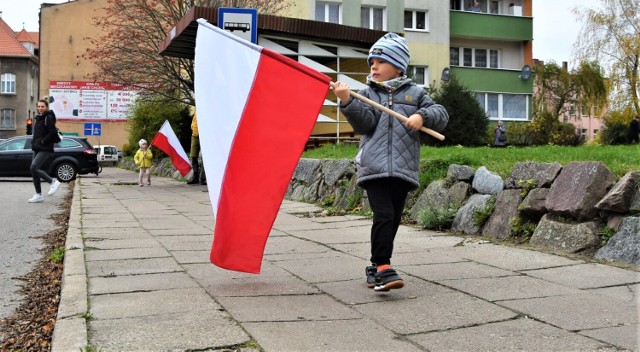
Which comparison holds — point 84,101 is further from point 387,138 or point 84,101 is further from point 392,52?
point 387,138

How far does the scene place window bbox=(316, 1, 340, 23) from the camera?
36.6m

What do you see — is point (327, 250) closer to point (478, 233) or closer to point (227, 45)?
point (478, 233)

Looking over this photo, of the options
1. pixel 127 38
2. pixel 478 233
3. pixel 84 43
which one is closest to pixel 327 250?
pixel 478 233

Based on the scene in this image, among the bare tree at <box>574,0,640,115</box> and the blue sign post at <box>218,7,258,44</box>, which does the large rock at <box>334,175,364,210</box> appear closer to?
the blue sign post at <box>218,7,258,44</box>

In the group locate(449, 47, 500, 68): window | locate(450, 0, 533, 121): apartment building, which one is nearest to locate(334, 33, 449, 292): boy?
locate(450, 0, 533, 121): apartment building

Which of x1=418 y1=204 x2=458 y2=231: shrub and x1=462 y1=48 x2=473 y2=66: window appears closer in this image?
x1=418 y1=204 x2=458 y2=231: shrub

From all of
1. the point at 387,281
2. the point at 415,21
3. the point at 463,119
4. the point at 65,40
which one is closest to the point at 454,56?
the point at 415,21

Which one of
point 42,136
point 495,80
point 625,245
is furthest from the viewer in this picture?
point 495,80

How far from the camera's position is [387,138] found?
14.5 ft

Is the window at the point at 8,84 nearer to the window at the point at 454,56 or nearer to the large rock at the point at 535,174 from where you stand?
the window at the point at 454,56

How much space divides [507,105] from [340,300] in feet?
120

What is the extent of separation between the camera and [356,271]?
5141 millimetres

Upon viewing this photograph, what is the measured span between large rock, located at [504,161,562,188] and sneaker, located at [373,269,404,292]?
2.73m

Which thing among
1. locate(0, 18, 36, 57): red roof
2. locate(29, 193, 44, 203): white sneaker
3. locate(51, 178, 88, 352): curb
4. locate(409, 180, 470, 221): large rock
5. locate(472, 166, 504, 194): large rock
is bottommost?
locate(51, 178, 88, 352): curb
